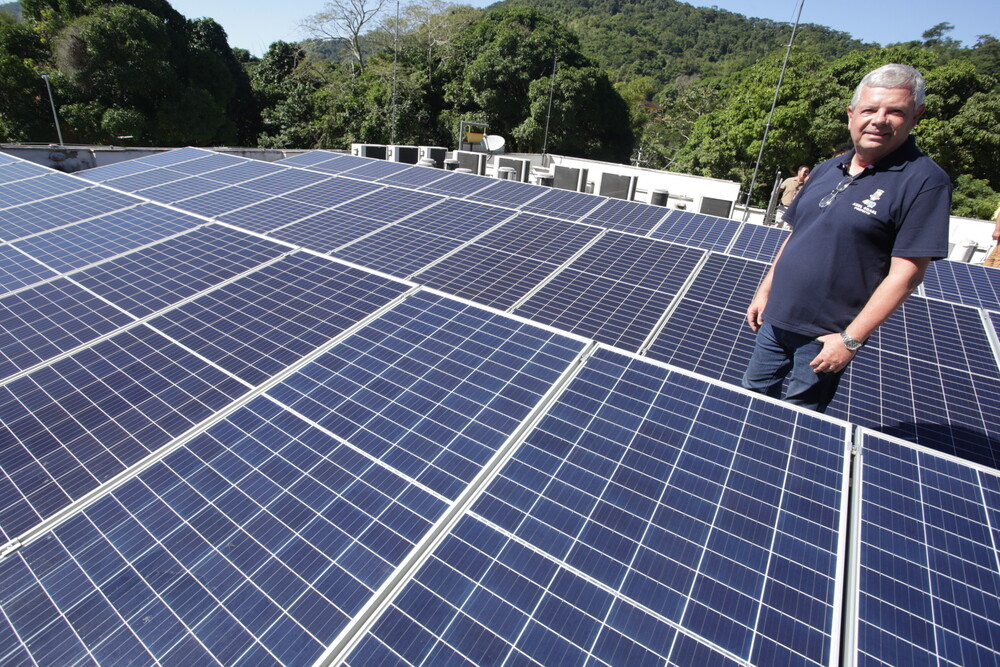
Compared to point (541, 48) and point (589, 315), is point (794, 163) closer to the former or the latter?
point (541, 48)

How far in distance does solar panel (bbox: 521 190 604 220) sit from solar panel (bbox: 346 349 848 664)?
25.9 ft

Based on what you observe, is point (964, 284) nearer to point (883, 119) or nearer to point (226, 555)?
point (883, 119)

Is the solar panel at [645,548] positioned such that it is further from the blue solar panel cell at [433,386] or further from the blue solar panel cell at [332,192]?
the blue solar panel cell at [332,192]

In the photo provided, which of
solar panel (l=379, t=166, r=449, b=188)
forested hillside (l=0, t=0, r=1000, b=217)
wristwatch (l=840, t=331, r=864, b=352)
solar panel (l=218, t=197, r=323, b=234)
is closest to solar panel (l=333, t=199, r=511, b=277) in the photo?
solar panel (l=218, t=197, r=323, b=234)

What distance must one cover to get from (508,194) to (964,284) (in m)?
9.51

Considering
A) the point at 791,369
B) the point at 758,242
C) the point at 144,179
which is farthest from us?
the point at 144,179

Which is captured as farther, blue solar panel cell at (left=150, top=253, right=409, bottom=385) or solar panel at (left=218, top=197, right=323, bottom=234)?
solar panel at (left=218, top=197, right=323, bottom=234)

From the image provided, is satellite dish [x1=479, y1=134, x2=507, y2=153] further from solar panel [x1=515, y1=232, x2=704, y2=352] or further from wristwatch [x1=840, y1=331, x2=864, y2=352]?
wristwatch [x1=840, y1=331, x2=864, y2=352]

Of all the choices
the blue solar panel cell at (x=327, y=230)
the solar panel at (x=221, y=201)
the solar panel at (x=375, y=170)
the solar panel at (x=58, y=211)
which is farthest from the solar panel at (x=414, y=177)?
the solar panel at (x=58, y=211)

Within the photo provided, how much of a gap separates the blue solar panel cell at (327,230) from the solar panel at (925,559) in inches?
292

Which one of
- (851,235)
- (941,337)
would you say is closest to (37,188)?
(851,235)

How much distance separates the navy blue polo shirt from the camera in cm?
307

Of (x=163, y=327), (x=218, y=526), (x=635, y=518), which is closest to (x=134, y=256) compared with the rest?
(x=163, y=327)

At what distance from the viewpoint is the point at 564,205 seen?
40.5 ft
